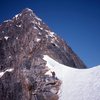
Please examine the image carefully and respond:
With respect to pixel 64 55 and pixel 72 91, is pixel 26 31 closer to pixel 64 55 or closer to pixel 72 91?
pixel 64 55

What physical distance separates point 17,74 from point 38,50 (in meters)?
6.34

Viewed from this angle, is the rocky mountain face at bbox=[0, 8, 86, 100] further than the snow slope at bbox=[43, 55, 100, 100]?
Yes

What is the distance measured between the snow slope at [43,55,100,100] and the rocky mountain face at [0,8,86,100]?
3.97 ft

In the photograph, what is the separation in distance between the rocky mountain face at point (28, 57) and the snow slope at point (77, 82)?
121 cm

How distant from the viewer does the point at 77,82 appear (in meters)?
35.1

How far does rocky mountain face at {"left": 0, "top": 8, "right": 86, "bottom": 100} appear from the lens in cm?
3647

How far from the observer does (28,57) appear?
4362cm

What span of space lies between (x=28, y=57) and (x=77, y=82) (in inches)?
478

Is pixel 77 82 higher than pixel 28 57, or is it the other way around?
pixel 28 57

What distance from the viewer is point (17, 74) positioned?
4166 centimetres

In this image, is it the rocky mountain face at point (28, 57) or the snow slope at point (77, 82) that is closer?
the snow slope at point (77, 82)

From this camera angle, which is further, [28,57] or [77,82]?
[28,57]

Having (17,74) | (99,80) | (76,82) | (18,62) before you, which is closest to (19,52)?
(18,62)

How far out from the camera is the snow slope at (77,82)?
30.3 m
